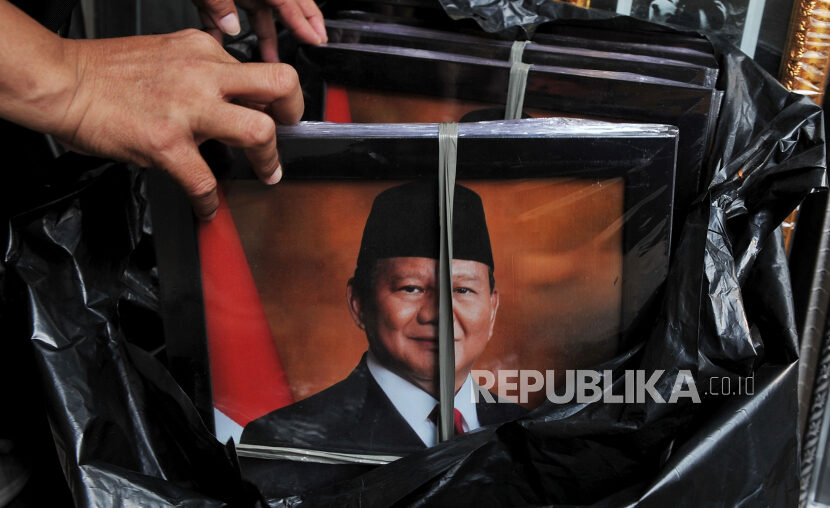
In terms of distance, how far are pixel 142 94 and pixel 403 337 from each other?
0.33m

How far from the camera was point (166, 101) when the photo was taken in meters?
0.55

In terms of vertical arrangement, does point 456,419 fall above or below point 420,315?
below

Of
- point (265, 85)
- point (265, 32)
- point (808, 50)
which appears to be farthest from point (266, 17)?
point (808, 50)

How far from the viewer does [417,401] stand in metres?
0.72

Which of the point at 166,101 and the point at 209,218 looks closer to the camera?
the point at 166,101

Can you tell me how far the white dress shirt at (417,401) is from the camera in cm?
72

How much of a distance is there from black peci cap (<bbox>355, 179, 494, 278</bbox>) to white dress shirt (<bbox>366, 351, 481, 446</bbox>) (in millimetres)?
124

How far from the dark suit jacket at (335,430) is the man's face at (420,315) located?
0.04 m

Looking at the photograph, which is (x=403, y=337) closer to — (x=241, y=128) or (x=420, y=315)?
(x=420, y=315)

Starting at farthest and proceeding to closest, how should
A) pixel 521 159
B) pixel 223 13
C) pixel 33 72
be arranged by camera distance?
pixel 223 13 → pixel 521 159 → pixel 33 72

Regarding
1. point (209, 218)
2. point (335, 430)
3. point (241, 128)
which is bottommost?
point (335, 430)

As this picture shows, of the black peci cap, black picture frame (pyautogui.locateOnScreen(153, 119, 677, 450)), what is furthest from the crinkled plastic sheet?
the black peci cap

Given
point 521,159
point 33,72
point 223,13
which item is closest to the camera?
point 33,72

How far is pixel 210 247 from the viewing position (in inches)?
27.7
